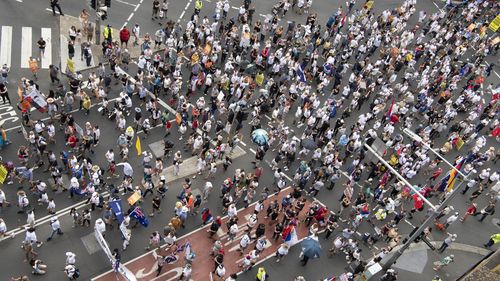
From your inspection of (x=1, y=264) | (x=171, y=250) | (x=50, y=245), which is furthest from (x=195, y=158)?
(x=1, y=264)

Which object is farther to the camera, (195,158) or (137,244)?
(195,158)

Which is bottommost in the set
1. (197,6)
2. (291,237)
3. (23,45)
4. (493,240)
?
(493,240)

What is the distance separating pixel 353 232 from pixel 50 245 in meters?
15.6

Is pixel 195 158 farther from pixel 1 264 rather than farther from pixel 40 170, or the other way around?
pixel 1 264

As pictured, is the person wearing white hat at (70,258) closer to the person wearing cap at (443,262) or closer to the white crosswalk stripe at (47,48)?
the white crosswalk stripe at (47,48)

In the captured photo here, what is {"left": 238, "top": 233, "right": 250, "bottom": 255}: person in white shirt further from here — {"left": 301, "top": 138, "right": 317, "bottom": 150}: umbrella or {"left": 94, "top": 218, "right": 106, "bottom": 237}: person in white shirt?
{"left": 301, "top": 138, "right": 317, "bottom": 150}: umbrella

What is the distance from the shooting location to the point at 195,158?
30234mm

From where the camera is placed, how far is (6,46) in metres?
34.0

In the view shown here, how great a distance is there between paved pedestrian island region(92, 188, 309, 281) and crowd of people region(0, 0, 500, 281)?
591mm

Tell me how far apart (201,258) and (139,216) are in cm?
372

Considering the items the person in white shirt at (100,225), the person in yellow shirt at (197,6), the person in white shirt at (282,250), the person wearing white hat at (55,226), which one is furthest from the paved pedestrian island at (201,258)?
the person in yellow shirt at (197,6)

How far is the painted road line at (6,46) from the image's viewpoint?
1302 inches

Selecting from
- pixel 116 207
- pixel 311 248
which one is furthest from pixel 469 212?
pixel 116 207

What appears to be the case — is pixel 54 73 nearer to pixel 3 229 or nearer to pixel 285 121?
pixel 3 229
